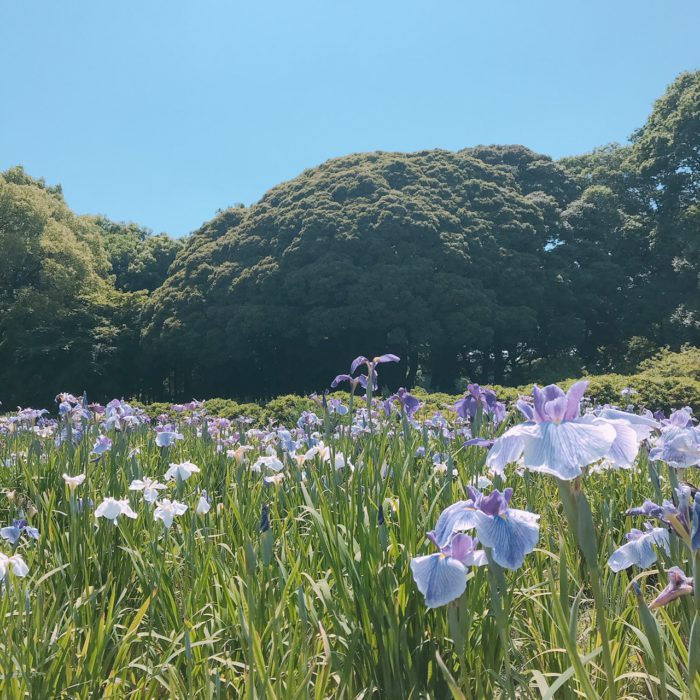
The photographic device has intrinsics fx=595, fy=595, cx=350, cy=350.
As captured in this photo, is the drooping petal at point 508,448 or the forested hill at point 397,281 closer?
the drooping petal at point 508,448

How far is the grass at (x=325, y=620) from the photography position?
141 cm

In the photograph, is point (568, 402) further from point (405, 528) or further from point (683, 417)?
point (405, 528)

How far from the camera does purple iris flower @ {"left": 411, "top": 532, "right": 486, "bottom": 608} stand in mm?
1027

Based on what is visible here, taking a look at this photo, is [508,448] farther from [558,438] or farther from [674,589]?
[674,589]

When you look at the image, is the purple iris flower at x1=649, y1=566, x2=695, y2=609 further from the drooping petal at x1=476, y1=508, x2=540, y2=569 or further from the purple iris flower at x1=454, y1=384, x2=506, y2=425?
the purple iris flower at x1=454, y1=384, x2=506, y2=425

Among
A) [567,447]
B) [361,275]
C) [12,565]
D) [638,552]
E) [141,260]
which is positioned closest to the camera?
[567,447]

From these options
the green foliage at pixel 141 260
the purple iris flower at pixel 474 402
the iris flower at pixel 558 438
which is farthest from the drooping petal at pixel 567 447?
the green foliage at pixel 141 260

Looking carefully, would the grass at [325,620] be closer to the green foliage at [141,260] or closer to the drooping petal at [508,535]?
the drooping petal at [508,535]

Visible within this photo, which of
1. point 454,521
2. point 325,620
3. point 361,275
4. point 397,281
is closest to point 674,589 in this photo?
point 454,521

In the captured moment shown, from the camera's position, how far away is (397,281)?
1844 cm

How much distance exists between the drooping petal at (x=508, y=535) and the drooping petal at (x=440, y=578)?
7cm

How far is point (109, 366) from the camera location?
2348cm

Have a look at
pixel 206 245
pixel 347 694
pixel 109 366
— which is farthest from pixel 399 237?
pixel 347 694

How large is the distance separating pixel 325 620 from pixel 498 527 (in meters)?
1.00
